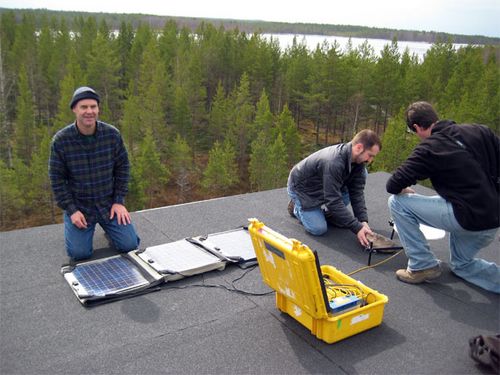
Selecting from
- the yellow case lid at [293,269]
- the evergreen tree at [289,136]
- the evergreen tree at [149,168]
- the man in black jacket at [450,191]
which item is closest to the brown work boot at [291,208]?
the man in black jacket at [450,191]

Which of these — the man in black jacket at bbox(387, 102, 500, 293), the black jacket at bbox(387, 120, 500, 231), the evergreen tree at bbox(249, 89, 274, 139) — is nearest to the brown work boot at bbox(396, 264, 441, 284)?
the man in black jacket at bbox(387, 102, 500, 293)

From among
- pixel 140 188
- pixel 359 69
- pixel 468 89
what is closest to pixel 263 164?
pixel 140 188

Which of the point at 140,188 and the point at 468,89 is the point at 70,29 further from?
the point at 468,89

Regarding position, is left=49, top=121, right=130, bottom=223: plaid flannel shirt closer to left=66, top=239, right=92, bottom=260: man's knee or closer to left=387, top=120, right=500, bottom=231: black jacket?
left=66, top=239, right=92, bottom=260: man's knee

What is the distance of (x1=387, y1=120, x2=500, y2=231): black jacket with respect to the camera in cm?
255

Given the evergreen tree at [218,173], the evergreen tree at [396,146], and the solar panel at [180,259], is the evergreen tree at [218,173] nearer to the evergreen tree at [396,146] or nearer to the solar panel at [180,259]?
the evergreen tree at [396,146]

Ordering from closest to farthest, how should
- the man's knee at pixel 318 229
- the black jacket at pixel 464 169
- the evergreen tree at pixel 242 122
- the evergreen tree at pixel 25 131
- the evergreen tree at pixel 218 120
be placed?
the black jacket at pixel 464 169 → the man's knee at pixel 318 229 → the evergreen tree at pixel 25 131 → the evergreen tree at pixel 242 122 → the evergreen tree at pixel 218 120

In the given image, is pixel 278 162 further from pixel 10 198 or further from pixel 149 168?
pixel 10 198

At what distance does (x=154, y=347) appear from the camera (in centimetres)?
217

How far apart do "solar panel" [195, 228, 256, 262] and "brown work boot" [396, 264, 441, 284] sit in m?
1.00

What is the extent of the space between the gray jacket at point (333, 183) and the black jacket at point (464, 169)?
2.10 ft

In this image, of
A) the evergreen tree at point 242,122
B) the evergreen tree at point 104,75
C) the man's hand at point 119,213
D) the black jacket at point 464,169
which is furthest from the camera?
the evergreen tree at point 104,75

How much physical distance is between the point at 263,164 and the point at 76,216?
759 inches

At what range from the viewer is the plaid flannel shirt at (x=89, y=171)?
299cm
